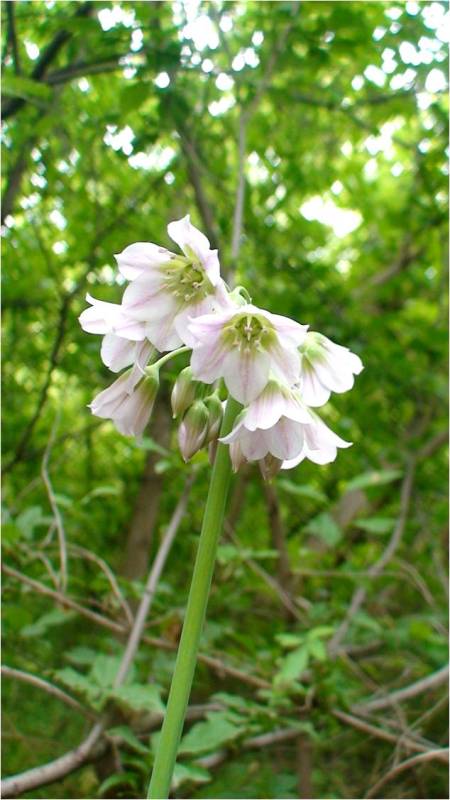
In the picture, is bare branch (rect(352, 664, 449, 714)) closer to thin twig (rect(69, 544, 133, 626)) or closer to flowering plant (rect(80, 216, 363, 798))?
thin twig (rect(69, 544, 133, 626))

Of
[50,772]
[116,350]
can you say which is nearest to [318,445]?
[116,350]

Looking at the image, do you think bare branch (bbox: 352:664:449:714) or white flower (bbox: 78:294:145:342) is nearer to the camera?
white flower (bbox: 78:294:145:342)

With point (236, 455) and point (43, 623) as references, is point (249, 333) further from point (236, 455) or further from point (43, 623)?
point (43, 623)

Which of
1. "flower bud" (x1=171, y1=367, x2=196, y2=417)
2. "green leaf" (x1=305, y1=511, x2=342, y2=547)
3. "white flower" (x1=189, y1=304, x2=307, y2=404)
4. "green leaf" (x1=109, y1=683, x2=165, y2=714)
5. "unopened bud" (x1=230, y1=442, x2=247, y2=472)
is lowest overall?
"green leaf" (x1=109, y1=683, x2=165, y2=714)

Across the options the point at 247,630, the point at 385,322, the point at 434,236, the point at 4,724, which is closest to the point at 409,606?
the point at 247,630

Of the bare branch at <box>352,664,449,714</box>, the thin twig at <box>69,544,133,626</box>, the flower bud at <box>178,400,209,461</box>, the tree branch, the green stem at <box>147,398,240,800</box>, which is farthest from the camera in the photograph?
the tree branch

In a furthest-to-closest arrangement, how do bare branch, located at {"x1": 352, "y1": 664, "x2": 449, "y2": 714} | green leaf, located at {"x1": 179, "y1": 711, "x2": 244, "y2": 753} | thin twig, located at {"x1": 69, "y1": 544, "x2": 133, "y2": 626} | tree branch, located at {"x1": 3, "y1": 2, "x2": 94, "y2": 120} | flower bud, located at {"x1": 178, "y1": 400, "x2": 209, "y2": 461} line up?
tree branch, located at {"x1": 3, "y1": 2, "x2": 94, "y2": 120} → bare branch, located at {"x1": 352, "y1": 664, "x2": 449, "y2": 714} → thin twig, located at {"x1": 69, "y1": 544, "x2": 133, "y2": 626} → green leaf, located at {"x1": 179, "y1": 711, "x2": 244, "y2": 753} → flower bud, located at {"x1": 178, "y1": 400, "x2": 209, "y2": 461}

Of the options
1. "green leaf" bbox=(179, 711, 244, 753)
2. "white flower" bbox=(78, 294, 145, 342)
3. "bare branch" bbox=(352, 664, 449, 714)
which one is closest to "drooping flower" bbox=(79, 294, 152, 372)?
"white flower" bbox=(78, 294, 145, 342)

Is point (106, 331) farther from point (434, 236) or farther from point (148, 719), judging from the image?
point (434, 236)
